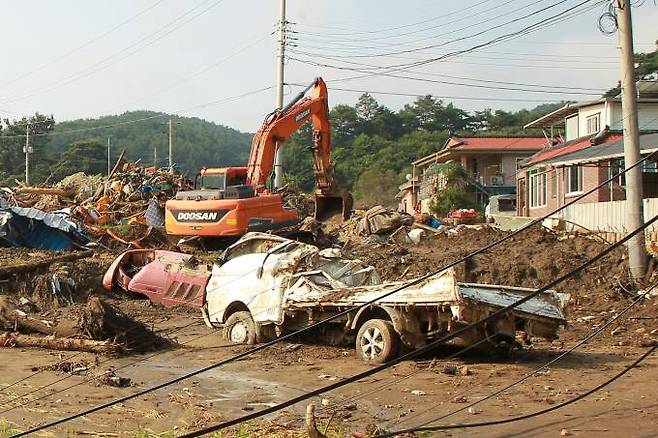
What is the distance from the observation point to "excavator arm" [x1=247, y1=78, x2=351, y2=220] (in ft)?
82.0

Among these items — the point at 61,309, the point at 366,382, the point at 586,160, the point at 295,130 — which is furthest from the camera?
the point at 586,160

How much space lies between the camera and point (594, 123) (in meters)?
37.0

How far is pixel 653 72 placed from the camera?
2336 inches

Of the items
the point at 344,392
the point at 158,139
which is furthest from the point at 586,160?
the point at 158,139

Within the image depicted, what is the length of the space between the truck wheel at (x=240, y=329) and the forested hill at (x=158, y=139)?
3334 inches

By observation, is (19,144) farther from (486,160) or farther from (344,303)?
(344,303)

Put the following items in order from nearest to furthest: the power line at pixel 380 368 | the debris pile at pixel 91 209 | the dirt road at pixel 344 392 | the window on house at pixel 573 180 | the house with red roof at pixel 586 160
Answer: the power line at pixel 380 368 < the dirt road at pixel 344 392 < the debris pile at pixel 91 209 < the house with red roof at pixel 586 160 < the window on house at pixel 573 180

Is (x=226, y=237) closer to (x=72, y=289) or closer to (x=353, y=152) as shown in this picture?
(x=72, y=289)

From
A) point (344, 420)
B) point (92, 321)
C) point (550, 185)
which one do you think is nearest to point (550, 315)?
point (344, 420)

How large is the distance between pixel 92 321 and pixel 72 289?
25.7 ft

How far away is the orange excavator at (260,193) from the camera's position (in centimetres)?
2259

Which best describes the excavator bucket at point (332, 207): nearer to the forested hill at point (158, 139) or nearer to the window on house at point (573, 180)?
the window on house at point (573, 180)

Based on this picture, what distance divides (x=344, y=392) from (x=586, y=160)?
18661 millimetres

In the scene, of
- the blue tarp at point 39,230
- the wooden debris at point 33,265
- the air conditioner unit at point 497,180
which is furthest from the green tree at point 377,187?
the wooden debris at point 33,265
